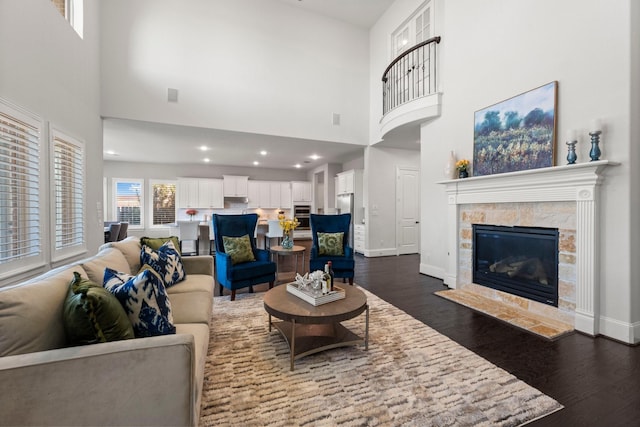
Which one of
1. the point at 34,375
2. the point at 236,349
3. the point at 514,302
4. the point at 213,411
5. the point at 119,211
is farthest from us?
the point at 119,211

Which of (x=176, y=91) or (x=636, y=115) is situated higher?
(x=176, y=91)

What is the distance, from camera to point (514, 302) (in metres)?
3.31

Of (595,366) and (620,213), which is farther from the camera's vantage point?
(620,213)

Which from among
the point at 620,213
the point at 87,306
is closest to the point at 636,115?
the point at 620,213

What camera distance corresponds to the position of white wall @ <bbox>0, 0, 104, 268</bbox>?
2.30 metres

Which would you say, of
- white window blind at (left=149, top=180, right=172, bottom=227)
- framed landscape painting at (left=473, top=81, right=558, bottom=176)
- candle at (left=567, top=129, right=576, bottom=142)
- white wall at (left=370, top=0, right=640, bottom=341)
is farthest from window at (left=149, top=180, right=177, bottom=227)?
candle at (left=567, top=129, right=576, bottom=142)

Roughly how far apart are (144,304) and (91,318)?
25 centimetres

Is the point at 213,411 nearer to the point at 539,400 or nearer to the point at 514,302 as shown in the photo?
the point at 539,400

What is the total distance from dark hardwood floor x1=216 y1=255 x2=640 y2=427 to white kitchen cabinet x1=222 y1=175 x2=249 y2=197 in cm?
708

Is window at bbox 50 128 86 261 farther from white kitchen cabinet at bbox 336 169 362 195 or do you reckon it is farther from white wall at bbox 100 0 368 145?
white kitchen cabinet at bbox 336 169 362 195

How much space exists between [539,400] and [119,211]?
1034 cm

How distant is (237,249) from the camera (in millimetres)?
3668

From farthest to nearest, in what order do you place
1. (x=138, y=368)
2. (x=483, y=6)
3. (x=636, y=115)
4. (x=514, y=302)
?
(x=483, y=6), (x=514, y=302), (x=636, y=115), (x=138, y=368)

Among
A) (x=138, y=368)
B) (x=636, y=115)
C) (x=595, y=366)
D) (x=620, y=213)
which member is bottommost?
(x=595, y=366)
